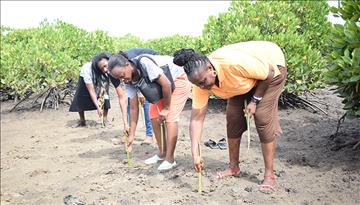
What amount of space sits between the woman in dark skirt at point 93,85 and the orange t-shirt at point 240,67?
2.55 metres

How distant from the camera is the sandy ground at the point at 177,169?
3.79 m

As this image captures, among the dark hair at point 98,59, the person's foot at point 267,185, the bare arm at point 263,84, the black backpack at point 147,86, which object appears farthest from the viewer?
the dark hair at point 98,59

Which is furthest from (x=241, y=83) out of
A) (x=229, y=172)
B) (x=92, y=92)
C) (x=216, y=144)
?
(x=92, y=92)

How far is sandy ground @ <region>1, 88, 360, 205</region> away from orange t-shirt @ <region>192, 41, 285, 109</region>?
0.99m

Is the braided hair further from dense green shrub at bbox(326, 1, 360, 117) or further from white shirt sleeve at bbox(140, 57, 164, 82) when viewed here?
→ dense green shrub at bbox(326, 1, 360, 117)

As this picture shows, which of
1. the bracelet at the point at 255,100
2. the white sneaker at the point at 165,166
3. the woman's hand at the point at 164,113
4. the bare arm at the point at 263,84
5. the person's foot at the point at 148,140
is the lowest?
the person's foot at the point at 148,140

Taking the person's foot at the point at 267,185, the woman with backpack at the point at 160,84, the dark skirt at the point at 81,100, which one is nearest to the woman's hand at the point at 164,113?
the woman with backpack at the point at 160,84

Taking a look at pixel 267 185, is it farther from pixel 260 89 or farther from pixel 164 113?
pixel 164 113

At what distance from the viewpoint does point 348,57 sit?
3.87 meters

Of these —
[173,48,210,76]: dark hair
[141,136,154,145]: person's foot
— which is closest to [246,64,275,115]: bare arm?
[173,48,210,76]: dark hair

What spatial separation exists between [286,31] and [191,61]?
4.40 meters

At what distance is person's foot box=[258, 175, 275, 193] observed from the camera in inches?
147

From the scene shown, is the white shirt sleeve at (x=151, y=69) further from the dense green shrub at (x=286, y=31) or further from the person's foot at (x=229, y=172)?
the dense green shrub at (x=286, y=31)

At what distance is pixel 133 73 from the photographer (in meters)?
4.16
